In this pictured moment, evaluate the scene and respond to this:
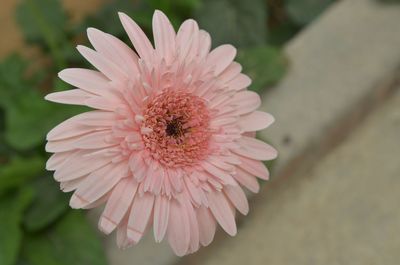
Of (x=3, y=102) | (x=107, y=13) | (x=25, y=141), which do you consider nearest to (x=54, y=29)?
(x=107, y=13)

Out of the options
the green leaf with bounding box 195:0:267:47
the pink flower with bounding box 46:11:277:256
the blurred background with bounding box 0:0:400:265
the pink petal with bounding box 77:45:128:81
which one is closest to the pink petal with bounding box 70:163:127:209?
the pink flower with bounding box 46:11:277:256

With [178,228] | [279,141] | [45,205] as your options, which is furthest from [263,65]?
[178,228]

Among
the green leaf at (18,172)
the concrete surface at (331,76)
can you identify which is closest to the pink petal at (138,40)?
the green leaf at (18,172)

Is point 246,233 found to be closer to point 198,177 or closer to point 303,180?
point 303,180

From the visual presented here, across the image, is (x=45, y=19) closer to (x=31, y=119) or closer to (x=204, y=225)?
(x=31, y=119)

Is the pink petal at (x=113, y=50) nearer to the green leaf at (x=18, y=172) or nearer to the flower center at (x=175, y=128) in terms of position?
the flower center at (x=175, y=128)

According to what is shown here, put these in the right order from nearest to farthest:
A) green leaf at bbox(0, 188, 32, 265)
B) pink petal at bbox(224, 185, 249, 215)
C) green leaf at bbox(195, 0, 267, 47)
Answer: pink petal at bbox(224, 185, 249, 215) < green leaf at bbox(0, 188, 32, 265) < green leaf at bbox(195, 0, 267, 47)

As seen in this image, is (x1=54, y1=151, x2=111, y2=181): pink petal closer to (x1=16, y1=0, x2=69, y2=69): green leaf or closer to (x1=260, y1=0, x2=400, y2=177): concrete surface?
(x1=260, y1=0, x2=400, y2=177): concrete surface
